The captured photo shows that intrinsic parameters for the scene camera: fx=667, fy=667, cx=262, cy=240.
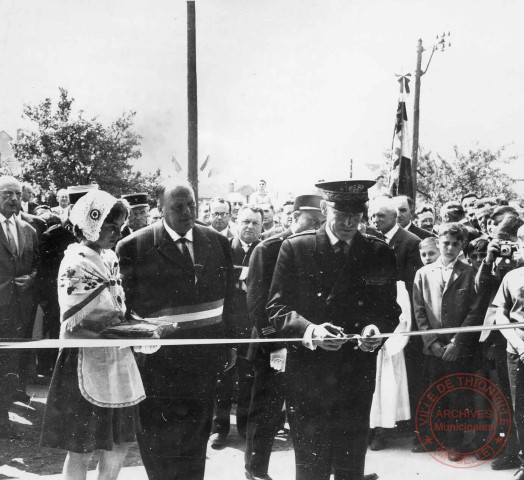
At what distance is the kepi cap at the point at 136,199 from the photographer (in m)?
6.61

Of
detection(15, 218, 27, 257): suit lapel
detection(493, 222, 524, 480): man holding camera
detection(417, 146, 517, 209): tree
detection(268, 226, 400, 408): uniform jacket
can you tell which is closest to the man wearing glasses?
detection(15, 218, 27, 257): suit lapel

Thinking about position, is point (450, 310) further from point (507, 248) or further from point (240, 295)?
point (240, 295)

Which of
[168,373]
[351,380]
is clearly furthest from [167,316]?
[351,380]

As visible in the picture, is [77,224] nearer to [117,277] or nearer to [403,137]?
[117,277]

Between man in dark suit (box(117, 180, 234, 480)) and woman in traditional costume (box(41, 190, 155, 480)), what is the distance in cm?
36

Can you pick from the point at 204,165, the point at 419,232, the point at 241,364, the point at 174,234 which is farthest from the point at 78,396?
the point at 204,165

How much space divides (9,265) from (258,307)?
8.12 ft

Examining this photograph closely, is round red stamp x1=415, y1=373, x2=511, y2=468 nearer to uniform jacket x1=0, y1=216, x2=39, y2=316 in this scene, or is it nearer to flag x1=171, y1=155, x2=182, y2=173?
uniform jacket x1=0, y1=216, x2=39, y2=316

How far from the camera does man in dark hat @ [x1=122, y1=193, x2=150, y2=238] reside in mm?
6602

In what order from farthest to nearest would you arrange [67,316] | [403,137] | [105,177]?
1. [105,177]
2. [403,137]
3. [67,316]

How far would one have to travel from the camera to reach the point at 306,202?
15.7 ft

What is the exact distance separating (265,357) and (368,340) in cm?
142

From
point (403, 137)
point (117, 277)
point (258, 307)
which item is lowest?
point (258, 307)

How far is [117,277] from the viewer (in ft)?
11.8
